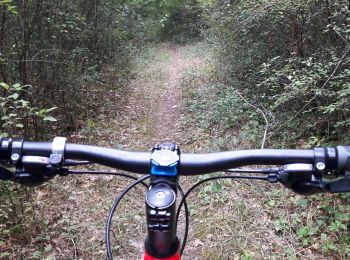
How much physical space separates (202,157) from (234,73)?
9881 mm

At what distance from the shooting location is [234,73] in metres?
10.9

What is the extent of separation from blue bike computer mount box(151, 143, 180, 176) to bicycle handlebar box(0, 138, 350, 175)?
6 centimetres

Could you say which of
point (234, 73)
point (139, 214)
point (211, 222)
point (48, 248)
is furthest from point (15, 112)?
point (234, 73)

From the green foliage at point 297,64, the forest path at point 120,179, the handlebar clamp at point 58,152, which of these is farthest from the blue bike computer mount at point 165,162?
the green foliage at point 297,64

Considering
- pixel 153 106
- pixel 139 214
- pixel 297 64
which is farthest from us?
pixel 153 106

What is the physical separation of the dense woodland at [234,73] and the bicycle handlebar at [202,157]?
83.2 inches

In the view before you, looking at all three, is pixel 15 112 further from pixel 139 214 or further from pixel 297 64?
pixel 297 64

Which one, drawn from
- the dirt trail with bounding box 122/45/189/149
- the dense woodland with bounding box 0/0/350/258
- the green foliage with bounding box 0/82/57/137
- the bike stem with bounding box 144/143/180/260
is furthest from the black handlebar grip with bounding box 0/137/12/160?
the dirt trail with bounding box 122/45/189/149

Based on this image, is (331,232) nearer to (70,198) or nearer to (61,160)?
(70,198)

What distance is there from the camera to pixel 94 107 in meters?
9.83

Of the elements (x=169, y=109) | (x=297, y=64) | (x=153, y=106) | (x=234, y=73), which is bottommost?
(x=297, y=64)

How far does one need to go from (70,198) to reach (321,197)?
3592 mm

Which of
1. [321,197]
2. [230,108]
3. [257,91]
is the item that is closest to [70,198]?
[321,197]

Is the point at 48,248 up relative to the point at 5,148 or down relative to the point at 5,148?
down
